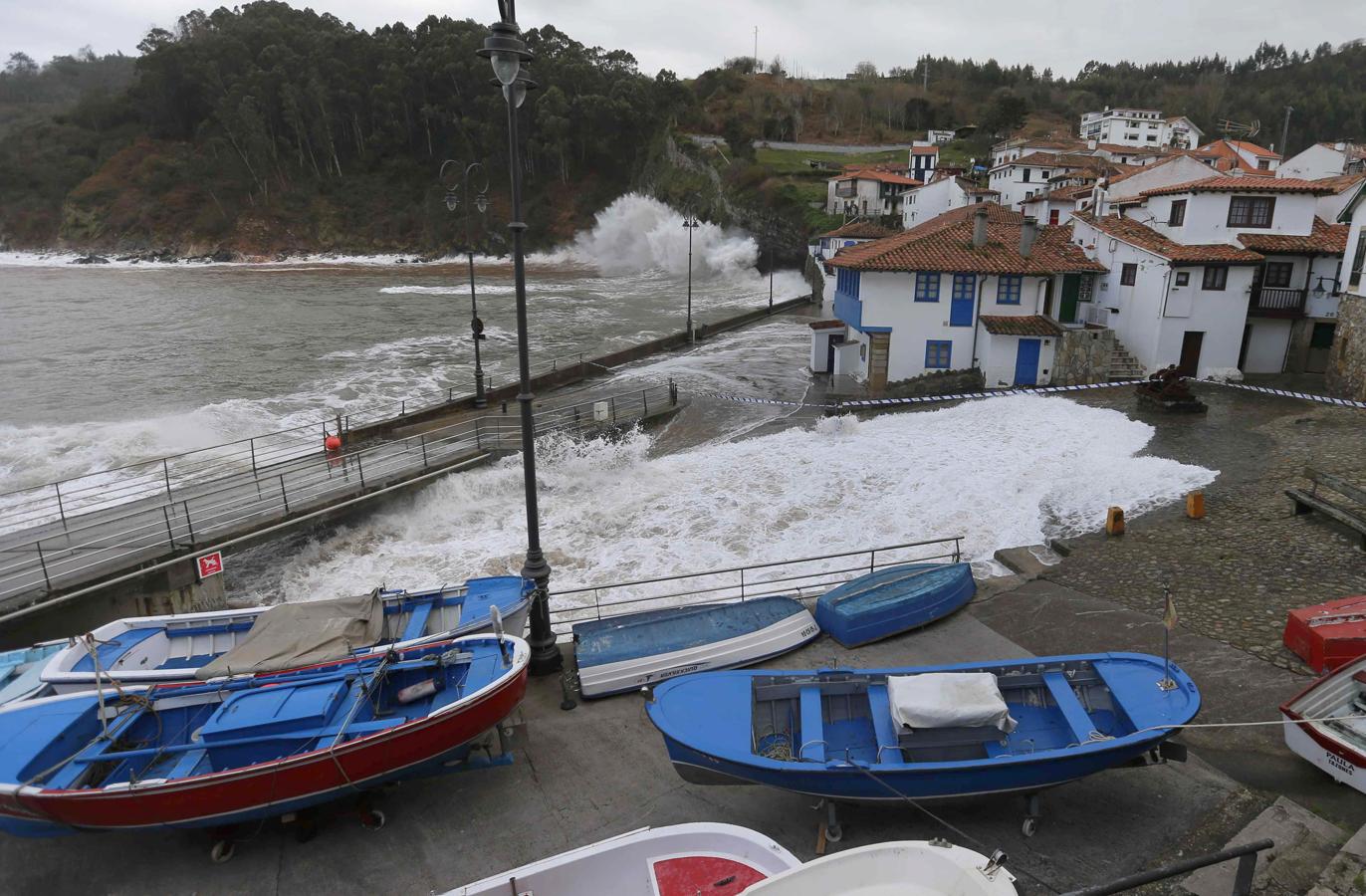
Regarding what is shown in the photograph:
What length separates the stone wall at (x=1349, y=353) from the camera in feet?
69.9

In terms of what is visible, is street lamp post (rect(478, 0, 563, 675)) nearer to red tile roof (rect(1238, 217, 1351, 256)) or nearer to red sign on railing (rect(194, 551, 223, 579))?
red sign on railing (rect(194, 551, 223, 579))

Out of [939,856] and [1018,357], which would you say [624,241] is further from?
[939,856]

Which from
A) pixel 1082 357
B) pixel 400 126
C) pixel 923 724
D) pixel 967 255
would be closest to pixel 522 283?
pixel 923 724

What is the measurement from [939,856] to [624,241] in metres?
96.5

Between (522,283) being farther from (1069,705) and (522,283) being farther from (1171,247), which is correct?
(1171,247)

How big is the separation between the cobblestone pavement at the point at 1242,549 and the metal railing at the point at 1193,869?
18.0ft

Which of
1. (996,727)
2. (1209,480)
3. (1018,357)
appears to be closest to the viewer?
(996,727)

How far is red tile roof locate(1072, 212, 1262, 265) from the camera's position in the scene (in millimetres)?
23578

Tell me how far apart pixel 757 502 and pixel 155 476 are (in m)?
15.7

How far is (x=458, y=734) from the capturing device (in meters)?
7.02

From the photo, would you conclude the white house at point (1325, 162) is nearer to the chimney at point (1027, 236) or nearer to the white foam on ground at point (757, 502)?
the chimney at point (1027, 236)

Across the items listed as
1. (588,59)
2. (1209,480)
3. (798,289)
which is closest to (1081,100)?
(588,59)

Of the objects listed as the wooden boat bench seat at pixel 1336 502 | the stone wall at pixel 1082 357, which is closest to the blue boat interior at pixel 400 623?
the wooden boat bench seat at pixel 1336 502

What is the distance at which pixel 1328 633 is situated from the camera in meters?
8.27
